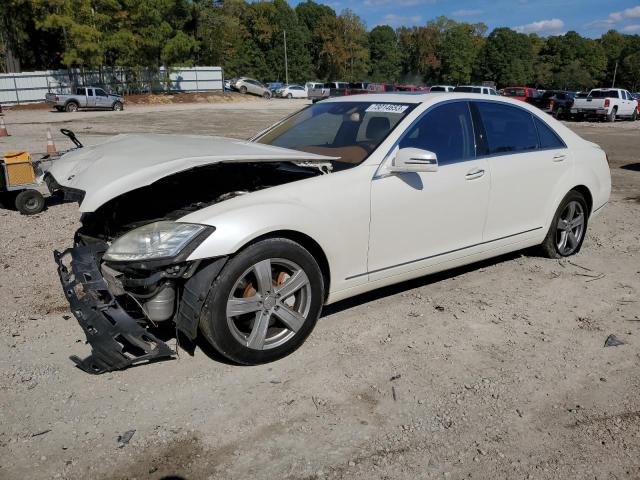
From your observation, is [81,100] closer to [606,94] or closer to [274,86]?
[606,94]

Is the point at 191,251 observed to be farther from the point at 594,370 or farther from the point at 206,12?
the point at 206,12

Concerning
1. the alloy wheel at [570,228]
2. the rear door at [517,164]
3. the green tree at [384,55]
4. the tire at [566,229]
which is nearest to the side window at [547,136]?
the rear door at [517,164]

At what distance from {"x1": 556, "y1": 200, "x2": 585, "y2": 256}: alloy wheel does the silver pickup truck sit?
1342 inches

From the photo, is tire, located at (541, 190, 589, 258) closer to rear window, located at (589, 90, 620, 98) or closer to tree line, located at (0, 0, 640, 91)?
rear window, located at (589, 90, 620, 98)

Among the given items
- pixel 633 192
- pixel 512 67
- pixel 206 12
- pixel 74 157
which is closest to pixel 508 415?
pixel 74 157

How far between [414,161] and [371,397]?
1.62 meters

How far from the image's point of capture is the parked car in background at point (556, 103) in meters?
31.5

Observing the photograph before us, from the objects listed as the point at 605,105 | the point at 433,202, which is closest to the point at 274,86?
the point at 605,105

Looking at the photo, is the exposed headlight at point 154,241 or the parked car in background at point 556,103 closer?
the exposed headlight at point 154,241

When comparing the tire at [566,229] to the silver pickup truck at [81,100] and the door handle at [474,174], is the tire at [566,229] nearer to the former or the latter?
the door handle at [474,174]

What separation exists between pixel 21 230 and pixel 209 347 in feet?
14.1

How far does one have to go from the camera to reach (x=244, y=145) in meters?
4.07

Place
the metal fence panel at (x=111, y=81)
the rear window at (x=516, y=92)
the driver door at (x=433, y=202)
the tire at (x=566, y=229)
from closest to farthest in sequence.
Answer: the driver door at (x=433, y=202) < the tire at (x=566, y=229) < the rear window at (x=516, y=92) < the metal fence panel at (x=111, y=81)

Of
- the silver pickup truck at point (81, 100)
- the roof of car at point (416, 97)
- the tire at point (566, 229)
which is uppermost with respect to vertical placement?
the roof of car at point (416, 97)
